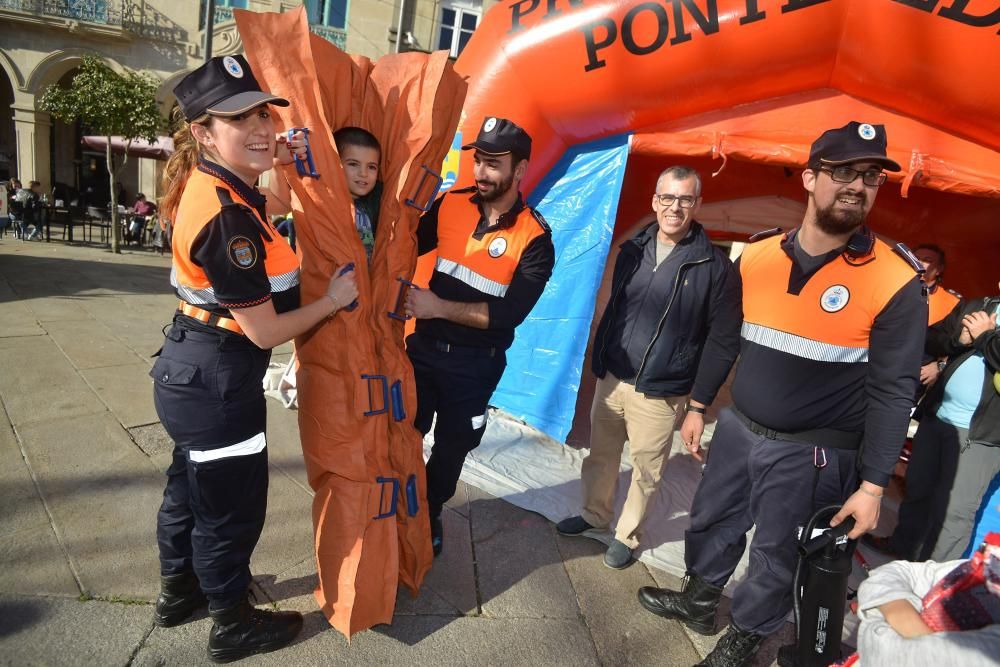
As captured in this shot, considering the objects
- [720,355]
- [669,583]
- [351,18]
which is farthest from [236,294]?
[351,18]

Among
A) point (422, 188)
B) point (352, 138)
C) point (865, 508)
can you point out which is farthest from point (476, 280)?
point (865, 508)

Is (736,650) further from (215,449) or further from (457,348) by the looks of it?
(215,449)

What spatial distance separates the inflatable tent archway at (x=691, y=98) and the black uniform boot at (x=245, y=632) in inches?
95.8

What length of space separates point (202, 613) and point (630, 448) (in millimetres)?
1986

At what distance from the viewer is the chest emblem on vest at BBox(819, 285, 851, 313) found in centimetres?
196

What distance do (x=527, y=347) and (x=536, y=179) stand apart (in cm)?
124

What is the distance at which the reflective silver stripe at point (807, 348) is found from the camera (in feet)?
6.49

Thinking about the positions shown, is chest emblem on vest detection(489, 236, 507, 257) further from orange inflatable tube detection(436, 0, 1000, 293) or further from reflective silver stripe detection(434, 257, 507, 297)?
orange inflatable tube detection(436, 0, 1000, 293)

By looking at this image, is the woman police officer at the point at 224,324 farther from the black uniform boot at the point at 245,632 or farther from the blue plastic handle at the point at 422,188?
the blue plastic handle at the point at 422,188

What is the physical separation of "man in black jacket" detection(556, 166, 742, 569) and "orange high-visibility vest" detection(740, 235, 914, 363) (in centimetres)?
27

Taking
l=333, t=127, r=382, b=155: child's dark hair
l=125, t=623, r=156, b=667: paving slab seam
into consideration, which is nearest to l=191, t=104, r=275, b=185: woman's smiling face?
l=333, t=127, r=382, b=155: child's dark hair

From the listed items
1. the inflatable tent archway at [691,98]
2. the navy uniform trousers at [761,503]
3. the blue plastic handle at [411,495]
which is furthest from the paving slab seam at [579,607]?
the inflatable tent archway at [691,98]

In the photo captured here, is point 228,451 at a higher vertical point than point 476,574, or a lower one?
higher

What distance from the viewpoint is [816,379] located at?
2.02m
